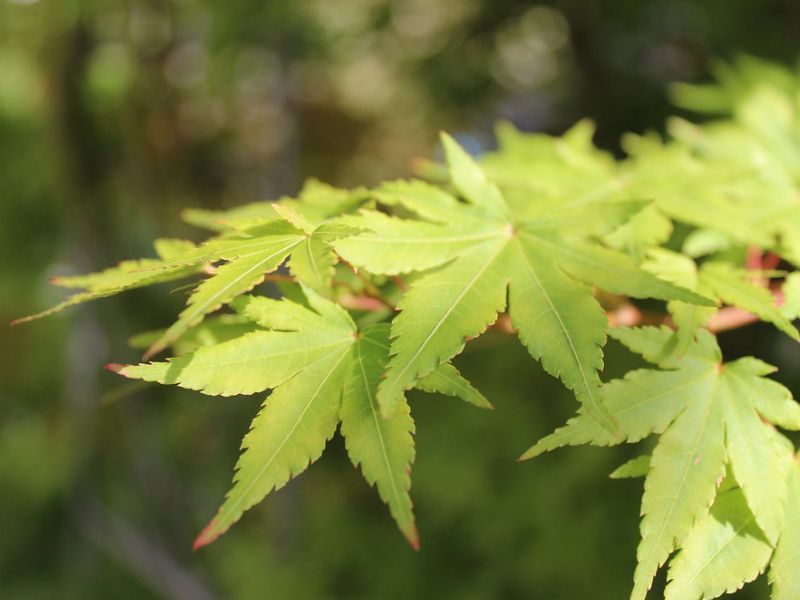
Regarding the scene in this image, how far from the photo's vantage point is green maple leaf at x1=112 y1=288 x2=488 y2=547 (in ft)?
1.83

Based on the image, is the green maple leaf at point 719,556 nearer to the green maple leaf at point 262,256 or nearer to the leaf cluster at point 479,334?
the leaf cluster at point 479,334

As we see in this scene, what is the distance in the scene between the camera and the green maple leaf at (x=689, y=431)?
57 cm

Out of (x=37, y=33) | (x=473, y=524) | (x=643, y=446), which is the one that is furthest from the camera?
(x=37, y=33)

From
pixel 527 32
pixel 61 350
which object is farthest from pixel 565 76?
pixel 61 350

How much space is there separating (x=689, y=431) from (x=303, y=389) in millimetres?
353

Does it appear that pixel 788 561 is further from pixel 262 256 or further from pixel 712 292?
pixel 262 256

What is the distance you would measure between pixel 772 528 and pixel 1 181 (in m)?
7.54

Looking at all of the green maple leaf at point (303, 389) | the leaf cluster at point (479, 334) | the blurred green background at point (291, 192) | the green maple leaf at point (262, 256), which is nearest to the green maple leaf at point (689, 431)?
Answer: the leaf cluster at point (479, 334)

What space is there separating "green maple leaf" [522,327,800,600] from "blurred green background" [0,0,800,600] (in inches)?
23.2

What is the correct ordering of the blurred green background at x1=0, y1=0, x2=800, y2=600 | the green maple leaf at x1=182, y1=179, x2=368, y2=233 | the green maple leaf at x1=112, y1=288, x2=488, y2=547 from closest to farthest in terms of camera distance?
1. the green maple leaf at x1=112, y1=288, x2=488, y2=547
2. the green maple leaf at x1=182, y1=179, x2=368, y2=233
3. the blurred green background at x1=0, y1=0, x2=800, y2=600

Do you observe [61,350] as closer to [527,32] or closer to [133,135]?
[133,135]

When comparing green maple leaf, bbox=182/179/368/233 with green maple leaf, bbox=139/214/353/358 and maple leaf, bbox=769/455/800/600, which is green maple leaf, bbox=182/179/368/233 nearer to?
green maple leaf, bbox=139/214/353/358

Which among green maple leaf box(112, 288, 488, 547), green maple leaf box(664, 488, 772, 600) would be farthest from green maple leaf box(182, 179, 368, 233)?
green maple leaf box(664, 488, 772, 600)

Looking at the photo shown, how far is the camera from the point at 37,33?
13.4ft
